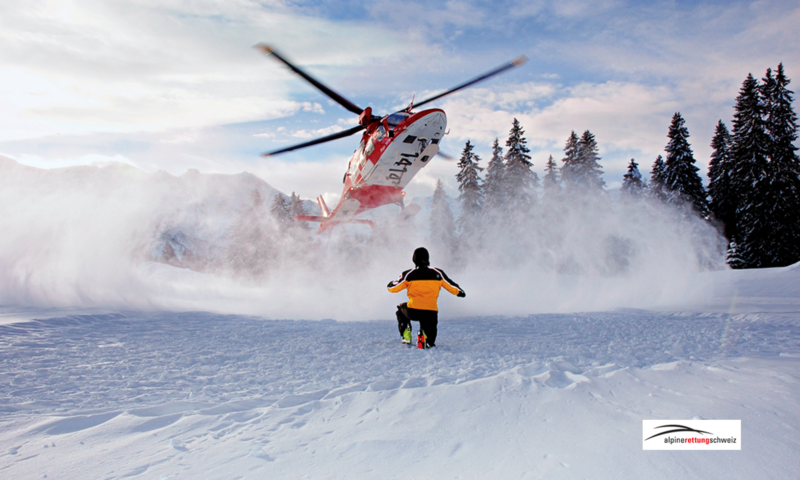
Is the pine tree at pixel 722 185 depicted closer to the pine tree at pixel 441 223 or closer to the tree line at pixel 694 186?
the tree line at pixel 694 186

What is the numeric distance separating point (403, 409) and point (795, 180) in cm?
3575

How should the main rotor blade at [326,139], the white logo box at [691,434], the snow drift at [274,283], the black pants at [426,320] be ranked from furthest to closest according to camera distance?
the main rotor blade at [326,139] → the snow drift at [274,283] → the black pants at [426,320] → the white logo box at [691,434]

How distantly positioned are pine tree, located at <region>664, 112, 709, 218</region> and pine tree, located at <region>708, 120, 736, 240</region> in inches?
68.1

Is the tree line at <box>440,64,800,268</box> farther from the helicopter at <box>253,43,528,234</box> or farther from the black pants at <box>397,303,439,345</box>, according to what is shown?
the black pants at <box>397,303,439,345</box>

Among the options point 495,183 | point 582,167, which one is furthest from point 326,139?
point 582,167

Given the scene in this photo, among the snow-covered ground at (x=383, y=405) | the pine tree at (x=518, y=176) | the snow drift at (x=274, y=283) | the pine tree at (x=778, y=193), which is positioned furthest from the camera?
the pine tree at (x=518, y=176)

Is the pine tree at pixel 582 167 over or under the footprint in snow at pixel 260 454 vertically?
over

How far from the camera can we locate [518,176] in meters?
30.4

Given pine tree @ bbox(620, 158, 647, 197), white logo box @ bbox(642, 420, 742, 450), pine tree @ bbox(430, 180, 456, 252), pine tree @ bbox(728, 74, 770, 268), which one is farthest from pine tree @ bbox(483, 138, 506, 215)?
white logo box @ bbox(642, 420, 742, 450)

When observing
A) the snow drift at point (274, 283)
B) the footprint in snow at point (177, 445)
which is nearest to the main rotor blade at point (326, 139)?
the snow drift at point (274, 283)

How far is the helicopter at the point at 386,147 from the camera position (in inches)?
480

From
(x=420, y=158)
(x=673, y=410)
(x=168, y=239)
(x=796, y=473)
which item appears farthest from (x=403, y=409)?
(x=168, y=239)

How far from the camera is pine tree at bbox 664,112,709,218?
30.4 m

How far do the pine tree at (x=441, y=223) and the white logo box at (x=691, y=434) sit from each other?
2882 cm
